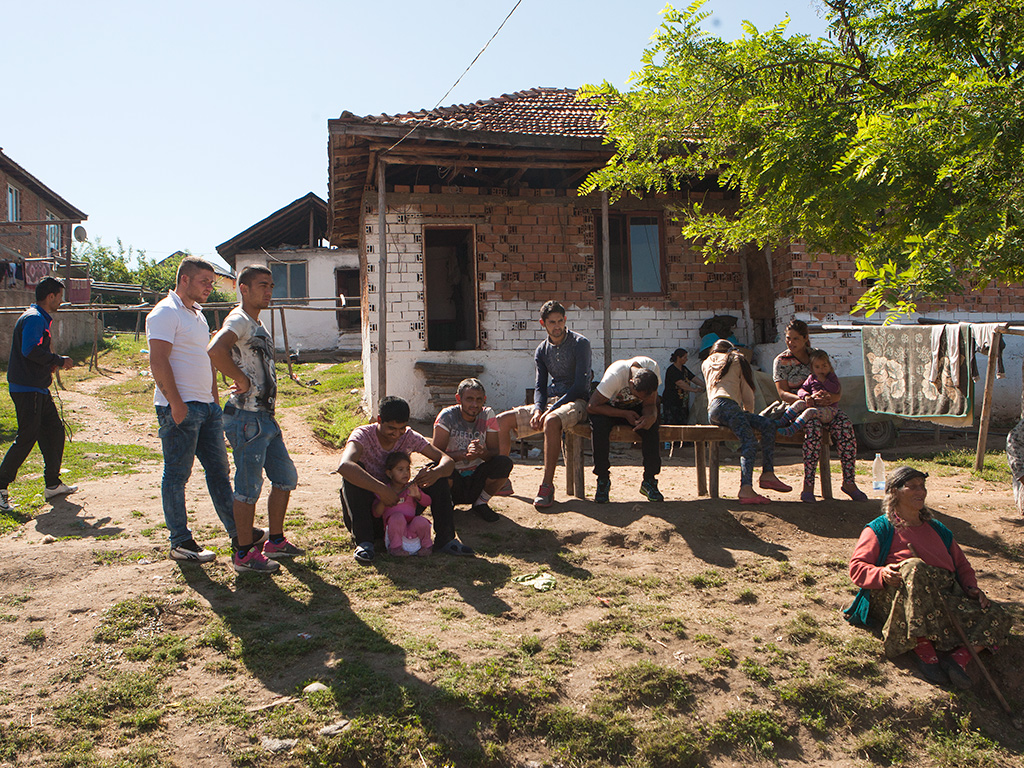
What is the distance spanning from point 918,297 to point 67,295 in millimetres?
23227

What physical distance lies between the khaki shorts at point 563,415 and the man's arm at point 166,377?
2.84 m

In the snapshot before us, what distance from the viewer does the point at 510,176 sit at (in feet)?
38.0

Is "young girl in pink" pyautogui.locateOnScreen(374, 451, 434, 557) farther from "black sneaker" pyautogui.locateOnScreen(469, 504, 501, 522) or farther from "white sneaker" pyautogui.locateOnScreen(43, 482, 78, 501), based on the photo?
"white sneaker" pyautogui.locateOnScreen(43, 482, 78, 501)

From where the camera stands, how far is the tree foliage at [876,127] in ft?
13.5

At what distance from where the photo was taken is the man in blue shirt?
600cm

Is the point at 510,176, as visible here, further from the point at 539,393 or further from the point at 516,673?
the point at 516,673

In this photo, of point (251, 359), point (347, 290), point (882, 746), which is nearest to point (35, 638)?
point (251, 359)

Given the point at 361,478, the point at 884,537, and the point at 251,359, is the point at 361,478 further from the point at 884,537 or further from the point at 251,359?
the point at 884,537

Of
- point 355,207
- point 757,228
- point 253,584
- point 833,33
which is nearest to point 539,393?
point 757,228

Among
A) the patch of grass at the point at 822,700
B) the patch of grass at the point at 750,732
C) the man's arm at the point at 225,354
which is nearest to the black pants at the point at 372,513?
the man's arm at the point at 225,354

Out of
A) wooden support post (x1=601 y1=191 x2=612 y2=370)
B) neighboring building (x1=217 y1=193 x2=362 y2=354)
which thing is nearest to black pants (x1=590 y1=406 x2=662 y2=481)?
wooden support post (x1=601 y1=191 x2=612 y2=370)

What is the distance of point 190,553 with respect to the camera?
4.53 metres

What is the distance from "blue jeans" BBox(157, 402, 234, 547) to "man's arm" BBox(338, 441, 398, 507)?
0.70 meters

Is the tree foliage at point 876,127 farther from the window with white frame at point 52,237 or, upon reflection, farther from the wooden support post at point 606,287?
the window with white frame at point 52,237
